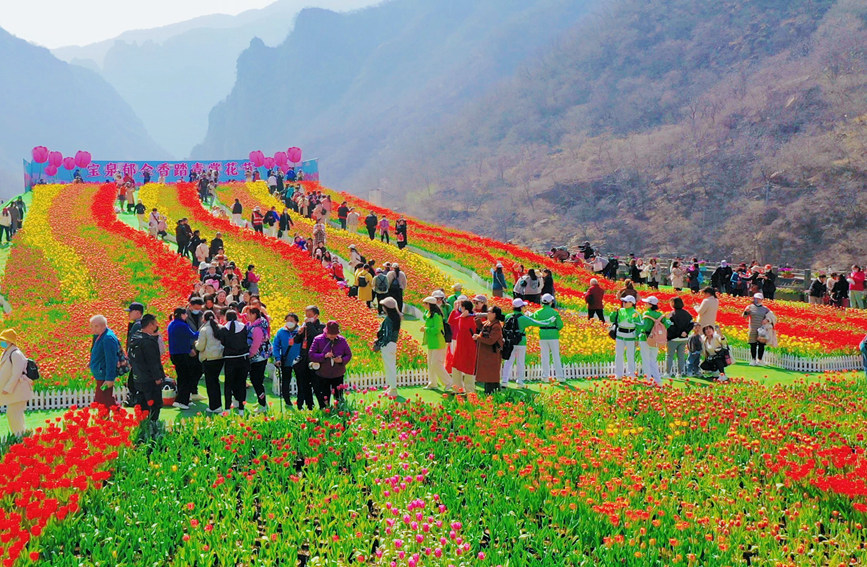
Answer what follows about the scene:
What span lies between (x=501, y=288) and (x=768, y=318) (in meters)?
7.62

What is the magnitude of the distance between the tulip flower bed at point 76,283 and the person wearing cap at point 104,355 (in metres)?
2.12

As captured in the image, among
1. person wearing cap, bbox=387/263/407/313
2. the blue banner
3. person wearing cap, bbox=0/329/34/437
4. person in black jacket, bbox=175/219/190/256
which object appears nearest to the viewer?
person wearing cap, bbox=0/329/34/437

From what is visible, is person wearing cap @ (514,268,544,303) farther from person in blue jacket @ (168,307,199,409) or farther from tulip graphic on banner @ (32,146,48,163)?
tulip graphic on banner @ (32,146,48,163)

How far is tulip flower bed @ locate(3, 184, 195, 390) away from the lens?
14195 mm

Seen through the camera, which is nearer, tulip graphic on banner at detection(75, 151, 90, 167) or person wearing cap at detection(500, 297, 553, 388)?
person wearing cap at detection(500, 297, 553, 388)

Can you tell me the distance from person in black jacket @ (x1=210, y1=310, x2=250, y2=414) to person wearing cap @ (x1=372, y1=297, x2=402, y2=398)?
2144 millimetres

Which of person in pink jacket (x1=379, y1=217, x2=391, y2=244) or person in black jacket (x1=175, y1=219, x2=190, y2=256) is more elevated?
person in pink jacket (x1=379, y1=217, x2=391, y2=244)

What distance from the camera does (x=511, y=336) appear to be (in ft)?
44.6

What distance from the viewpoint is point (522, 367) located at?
1471 cm

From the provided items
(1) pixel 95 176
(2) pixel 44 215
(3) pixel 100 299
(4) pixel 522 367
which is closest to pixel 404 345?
(4) pixel 522 367

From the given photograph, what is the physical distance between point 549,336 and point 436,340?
2228 mm

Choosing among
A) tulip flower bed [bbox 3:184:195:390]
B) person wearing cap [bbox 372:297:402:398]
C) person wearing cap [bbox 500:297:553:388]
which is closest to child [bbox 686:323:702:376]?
person wearing cap [bbox 500:297:553:388]

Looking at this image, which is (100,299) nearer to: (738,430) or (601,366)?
(601,366)

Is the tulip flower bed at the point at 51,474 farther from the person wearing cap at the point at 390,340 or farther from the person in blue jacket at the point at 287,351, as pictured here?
the person wearing cap at the point at 390,340
